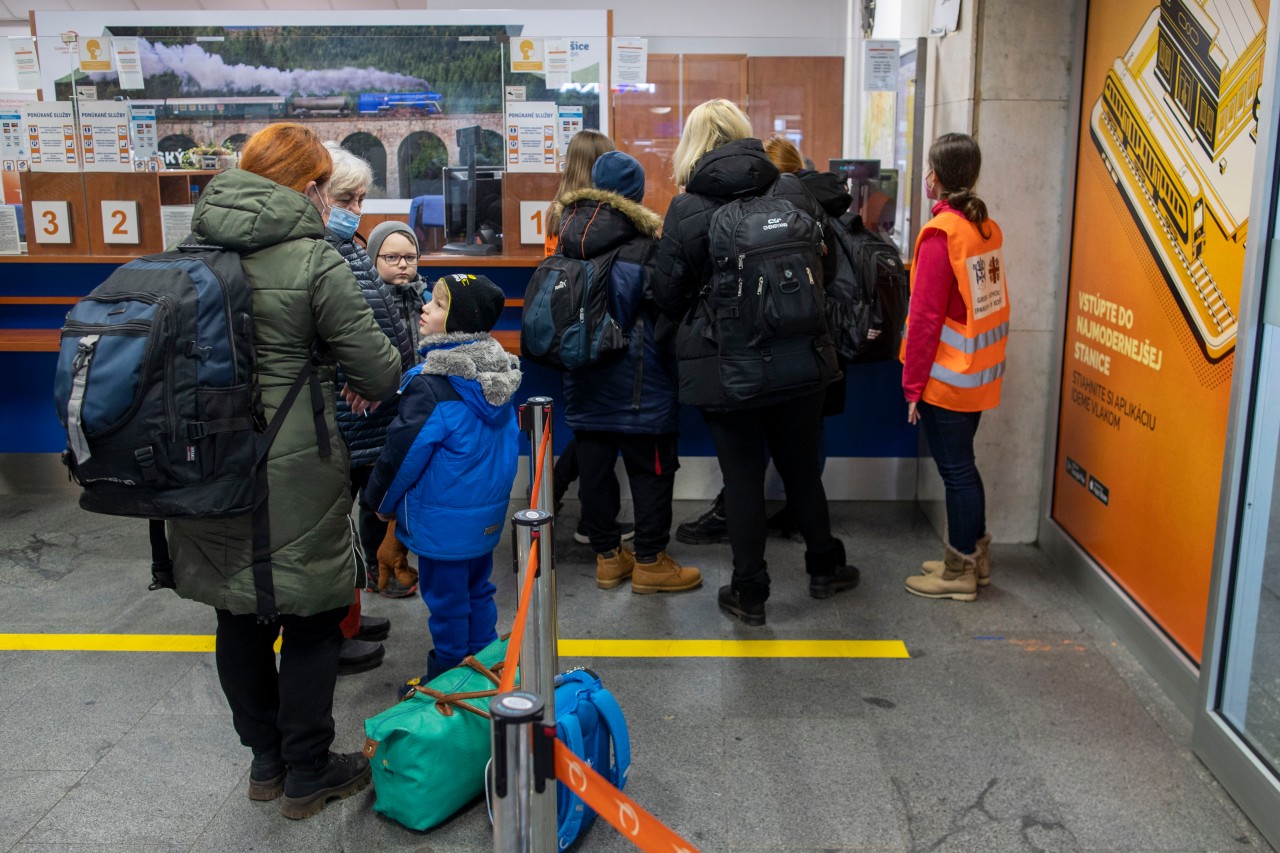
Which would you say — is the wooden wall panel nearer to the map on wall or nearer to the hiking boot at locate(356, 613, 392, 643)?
the map on wall

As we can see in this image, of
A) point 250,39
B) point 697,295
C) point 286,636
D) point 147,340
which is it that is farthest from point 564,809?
point 250,39

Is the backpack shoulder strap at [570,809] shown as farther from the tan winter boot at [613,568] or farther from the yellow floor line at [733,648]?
the tan winter boot at [613,568]

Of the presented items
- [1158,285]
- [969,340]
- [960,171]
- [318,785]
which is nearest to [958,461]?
[969,340]

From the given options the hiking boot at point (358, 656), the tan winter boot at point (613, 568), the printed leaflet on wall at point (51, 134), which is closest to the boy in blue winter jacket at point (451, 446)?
the hiking boot at point (358, 656)

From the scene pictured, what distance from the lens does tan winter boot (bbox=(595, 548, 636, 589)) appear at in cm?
440

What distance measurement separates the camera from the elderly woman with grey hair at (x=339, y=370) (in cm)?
340

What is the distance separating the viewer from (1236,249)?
313 cm

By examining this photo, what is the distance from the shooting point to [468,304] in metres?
3.04

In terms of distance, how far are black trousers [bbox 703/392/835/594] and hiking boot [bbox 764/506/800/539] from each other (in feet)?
3.04

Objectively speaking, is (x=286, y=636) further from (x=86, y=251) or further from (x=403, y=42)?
(x=403, y=42)

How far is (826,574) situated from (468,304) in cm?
190

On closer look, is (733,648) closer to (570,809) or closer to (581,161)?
(570,809)

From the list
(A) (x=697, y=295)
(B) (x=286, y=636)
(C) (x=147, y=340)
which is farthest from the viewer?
(A) (x=697, y=295)

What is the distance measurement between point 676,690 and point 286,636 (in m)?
1.26
